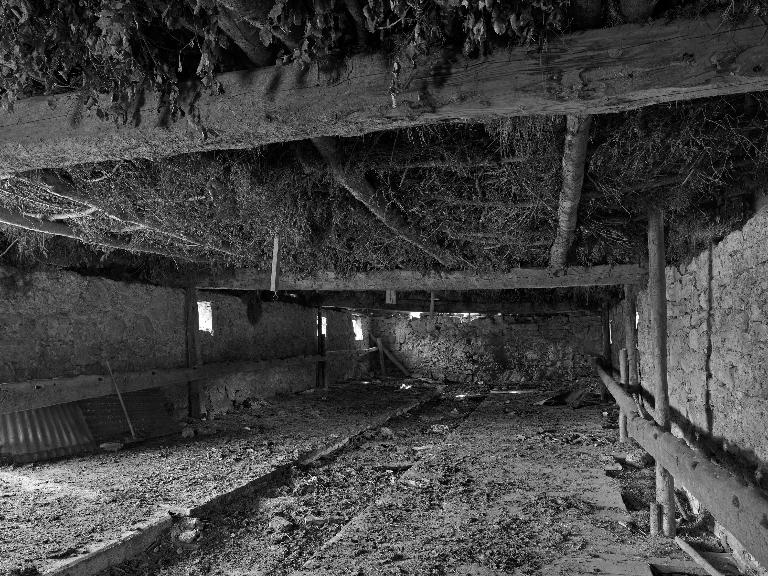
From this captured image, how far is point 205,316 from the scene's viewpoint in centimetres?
983

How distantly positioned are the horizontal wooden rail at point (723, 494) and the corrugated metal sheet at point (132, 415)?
617 centimetres

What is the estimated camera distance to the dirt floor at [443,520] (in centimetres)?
374

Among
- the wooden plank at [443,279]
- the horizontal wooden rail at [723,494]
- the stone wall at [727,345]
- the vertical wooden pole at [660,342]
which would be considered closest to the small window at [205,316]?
the wooden plank at [443,279]

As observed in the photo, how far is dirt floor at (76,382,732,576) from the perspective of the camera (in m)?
3.74

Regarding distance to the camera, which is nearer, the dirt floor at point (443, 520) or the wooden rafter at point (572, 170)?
the wooden rafter at point (572, 170)

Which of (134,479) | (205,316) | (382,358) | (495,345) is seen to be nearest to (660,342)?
(134,479)

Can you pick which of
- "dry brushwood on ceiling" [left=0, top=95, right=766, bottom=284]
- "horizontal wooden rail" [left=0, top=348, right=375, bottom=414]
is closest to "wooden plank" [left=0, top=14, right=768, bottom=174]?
"dry brushwood on ceiling" [left=0, top=95, right=766, bottom=284]

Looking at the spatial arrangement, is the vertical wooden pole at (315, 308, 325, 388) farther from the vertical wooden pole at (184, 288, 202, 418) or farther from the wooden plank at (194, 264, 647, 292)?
the wooden plank at (194, 264, 647, 292)

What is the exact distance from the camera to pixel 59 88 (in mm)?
2566

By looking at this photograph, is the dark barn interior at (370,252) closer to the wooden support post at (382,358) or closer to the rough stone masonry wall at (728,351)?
the rough stone masonry wall at (728,351)

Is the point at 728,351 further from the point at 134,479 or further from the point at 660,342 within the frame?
the point at 134,479

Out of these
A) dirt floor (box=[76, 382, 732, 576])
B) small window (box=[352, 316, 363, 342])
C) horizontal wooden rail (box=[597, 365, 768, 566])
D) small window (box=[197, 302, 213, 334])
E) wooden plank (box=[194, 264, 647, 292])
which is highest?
wooden plank (box=[194, 264, 647, 292])

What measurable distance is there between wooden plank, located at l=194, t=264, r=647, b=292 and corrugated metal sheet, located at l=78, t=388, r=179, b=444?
1762mm

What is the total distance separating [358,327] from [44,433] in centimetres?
1170
